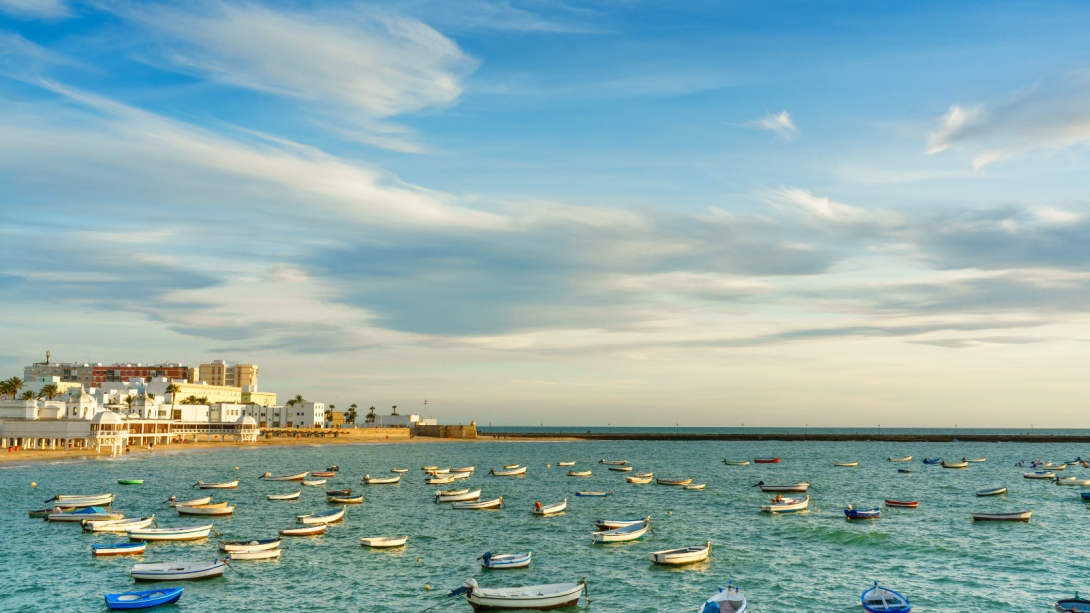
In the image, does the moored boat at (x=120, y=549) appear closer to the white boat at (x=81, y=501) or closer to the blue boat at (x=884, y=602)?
the white boat at (x=81, y=501)

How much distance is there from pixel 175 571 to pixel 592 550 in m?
29.4

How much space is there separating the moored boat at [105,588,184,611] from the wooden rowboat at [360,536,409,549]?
17.3m

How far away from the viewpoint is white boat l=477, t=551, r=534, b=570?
167ft

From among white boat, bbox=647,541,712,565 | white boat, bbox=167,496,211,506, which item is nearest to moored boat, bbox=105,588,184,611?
white boat, bbox=647,541,712,565

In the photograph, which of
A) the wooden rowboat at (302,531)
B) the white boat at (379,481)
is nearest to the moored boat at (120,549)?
the wooden rowboat at (302,531)

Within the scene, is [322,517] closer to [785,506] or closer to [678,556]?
[678,556]

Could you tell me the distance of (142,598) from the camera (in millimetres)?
41531

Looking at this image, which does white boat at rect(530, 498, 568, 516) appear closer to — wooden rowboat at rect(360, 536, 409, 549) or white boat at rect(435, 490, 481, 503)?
white boat at rect(435, 490, 481, 503)

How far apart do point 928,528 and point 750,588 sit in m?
33.1

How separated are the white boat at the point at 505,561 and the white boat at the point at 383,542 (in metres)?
9.89

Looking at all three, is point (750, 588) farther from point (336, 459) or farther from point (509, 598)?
point (336, 459)

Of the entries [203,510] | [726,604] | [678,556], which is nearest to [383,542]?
[678,556]

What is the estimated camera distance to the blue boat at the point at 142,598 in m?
40.7

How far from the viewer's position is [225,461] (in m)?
145
